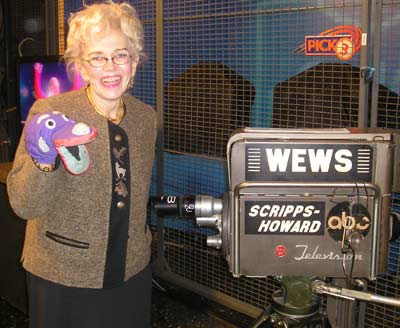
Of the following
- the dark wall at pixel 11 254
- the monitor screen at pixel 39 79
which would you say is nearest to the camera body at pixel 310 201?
the dark wall at pixel 11 254

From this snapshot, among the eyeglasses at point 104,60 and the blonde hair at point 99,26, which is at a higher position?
the blonde hair at point 99,26

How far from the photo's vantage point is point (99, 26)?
4.38 ft

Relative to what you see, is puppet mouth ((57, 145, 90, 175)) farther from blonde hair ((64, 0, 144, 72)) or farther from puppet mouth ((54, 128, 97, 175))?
blonde hair ((64, 0, 144, 72))

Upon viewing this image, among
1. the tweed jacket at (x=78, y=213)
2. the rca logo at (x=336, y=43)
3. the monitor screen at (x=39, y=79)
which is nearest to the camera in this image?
the tweed jacket at (x=78, y=213)

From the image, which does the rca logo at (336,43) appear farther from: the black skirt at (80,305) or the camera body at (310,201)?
the black skirt at (80,305)

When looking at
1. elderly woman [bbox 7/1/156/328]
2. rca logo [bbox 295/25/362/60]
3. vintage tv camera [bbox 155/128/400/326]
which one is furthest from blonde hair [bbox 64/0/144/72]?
rca logo [bbox 295/25/362/60]

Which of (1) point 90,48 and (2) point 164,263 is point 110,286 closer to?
(1) point 90,48

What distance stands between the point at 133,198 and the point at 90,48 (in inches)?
17.2

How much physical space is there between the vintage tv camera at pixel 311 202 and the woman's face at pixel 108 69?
0.45 metres

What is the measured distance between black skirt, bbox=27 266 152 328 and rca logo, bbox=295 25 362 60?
1.34 metres

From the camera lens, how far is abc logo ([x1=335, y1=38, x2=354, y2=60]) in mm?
2178

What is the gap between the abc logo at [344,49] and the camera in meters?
2.18

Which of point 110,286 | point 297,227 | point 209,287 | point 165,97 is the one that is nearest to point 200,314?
point 209,287

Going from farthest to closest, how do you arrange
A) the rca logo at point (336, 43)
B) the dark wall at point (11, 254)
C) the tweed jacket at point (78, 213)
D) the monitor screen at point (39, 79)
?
the monitor screen at point (39, 79), the dark wall at point (11, 254), the rca logo at point (336, 43), the tweed jacket at point (78, 213)
